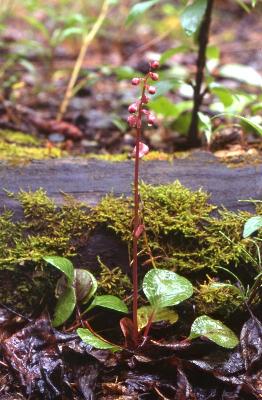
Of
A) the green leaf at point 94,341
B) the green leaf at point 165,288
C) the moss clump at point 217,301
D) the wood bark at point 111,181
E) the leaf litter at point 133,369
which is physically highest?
the wood bark at point 111,181

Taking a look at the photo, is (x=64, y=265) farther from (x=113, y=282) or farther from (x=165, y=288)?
(x=165, y=288)

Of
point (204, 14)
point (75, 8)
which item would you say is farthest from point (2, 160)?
point (75, 8)

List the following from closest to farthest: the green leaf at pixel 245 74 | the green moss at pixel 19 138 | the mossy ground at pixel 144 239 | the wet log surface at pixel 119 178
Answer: the mossy ground at pixel 144 239
the wet log surface at pixel 119 178
the green moss at pixel 19 138
the green leaf at pixel 245 74

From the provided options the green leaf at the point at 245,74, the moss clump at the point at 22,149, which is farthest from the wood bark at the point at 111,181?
the green leaf at the point at 245,74

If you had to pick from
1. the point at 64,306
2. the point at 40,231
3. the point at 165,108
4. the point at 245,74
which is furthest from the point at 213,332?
the point at 245,74

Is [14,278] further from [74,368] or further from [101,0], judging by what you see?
[101,0]

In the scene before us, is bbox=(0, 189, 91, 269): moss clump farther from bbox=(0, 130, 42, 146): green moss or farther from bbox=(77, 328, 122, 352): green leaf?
bbox=(0, 130, 42, 146): green moss

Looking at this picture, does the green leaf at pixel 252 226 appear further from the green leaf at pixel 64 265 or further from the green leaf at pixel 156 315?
the green leaf at pixel 64 265

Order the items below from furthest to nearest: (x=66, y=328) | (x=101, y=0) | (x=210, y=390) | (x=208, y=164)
A: (x=101, y=0), (x=208, y=164), (x=66, y=328), (x=210, y=390)
